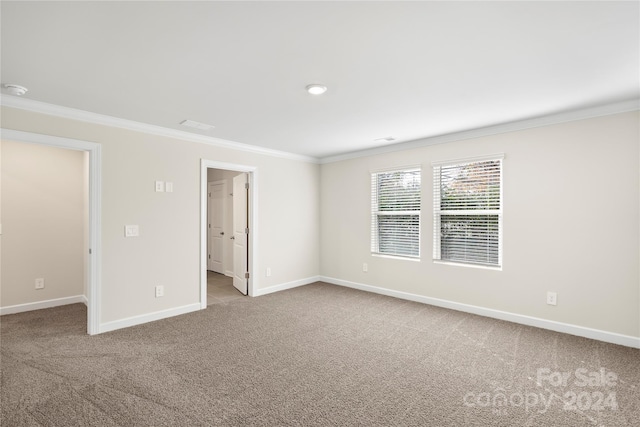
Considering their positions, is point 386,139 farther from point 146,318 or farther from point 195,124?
point 146,318

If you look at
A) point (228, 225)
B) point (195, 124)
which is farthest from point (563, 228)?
point (228, 225)

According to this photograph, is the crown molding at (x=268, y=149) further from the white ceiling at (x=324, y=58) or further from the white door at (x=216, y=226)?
the white door at (x=216, y=226)

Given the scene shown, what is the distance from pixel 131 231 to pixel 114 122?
3.99 feet

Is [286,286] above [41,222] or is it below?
below

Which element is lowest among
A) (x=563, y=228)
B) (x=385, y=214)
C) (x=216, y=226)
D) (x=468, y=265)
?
(x=468, y=265)

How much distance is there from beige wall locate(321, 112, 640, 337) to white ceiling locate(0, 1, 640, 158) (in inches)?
16.5

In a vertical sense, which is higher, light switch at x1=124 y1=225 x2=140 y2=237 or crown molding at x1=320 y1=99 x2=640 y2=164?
crown molding at x1=320 y1=99 x2=640 y2=164

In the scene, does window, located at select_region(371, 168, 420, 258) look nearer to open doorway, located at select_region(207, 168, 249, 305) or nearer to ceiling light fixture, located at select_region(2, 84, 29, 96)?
open doorway, located at select_region(207, 168, 249, 305)

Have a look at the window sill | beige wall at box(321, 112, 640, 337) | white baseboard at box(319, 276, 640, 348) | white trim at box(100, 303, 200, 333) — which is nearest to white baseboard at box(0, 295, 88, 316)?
white trim at box(100, 303, 200, 333)

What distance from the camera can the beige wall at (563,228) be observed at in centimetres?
312

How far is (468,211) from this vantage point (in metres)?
4.16

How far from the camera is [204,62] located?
88.7 inches

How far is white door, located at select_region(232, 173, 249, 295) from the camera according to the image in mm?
5129

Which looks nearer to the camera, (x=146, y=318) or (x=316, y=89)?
(x=316, y=89)
